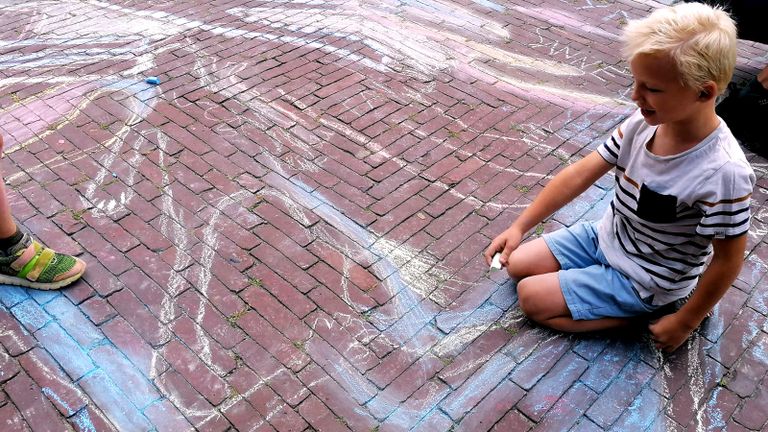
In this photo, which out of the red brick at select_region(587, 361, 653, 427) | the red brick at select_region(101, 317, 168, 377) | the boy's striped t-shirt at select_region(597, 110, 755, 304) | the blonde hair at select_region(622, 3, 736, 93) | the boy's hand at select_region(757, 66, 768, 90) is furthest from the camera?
the boy's hand at select_region(757, 66, 768, 90)

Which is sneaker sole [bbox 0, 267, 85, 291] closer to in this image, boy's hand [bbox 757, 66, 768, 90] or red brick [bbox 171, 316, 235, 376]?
red brick [bbox 171, 316, 235, 376]

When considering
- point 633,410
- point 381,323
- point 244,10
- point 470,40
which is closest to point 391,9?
point 470,40

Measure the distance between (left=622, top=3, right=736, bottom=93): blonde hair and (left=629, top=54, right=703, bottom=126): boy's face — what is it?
0.02 metres

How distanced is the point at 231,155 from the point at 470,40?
214 cm

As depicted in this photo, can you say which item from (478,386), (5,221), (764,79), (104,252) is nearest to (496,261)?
(478,386)

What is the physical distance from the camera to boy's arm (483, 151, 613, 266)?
257 cm

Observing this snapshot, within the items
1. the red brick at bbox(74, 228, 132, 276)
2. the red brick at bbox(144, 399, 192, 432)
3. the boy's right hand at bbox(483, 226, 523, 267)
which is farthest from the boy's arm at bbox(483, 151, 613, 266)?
the red brick at bbox(74, 228, 132, 276)

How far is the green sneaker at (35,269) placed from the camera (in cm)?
279

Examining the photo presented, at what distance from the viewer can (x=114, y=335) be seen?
104 inches

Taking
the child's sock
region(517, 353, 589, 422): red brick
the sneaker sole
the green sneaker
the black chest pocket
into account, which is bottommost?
region(517, 353, 589, 422): red brick

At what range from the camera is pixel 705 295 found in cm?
231

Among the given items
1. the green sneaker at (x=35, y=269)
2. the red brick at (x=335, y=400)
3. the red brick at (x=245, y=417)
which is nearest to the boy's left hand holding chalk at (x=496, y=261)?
the red brick at (x=335, y=400)

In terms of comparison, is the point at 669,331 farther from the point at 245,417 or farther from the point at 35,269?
the point at 35,269

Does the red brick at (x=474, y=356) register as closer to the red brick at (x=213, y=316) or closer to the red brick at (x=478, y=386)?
the red brick at (x=478, y=386)
